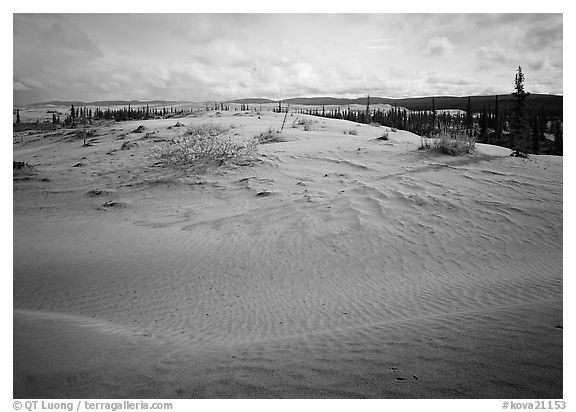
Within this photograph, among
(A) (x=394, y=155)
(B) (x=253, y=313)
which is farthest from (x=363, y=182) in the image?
(B) (x=253, y=313)

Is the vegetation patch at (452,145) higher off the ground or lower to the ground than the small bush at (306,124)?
lower

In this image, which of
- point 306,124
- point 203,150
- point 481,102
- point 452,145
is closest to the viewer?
point 452,145

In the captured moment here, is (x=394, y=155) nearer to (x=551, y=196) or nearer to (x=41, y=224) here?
(x=551, y=196)

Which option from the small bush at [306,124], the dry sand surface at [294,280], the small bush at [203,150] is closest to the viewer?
the dry sand surface at [294,280]

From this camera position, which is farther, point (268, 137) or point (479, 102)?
point (479, 102)

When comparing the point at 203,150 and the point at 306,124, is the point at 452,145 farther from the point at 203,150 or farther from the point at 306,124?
the point at 306,124

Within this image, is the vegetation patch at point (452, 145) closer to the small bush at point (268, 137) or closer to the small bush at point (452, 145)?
the small bush at point (452, 145)

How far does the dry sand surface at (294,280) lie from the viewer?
2545mm

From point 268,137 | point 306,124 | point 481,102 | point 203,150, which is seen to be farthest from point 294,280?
point 481,102

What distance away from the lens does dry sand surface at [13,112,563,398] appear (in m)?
2.54

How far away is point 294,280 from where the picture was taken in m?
4.29

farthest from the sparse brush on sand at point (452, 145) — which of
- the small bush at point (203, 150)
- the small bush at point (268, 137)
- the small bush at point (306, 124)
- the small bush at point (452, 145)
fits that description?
the small bush at point (306, 124)

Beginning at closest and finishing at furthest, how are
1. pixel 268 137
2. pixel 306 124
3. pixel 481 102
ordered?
pixel 268 137 → pixel 306 124 → pixel 481 102

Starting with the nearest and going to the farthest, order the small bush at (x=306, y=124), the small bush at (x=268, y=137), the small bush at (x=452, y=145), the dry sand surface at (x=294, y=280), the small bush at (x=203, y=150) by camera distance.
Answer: the dry sand surface at (x=294, y=280)
the small bush at (x=452, y=145)
the small bush at (x=203, y=150)
the small bush at (x=268, y=137)
the small bush at (x=306, y=124)
